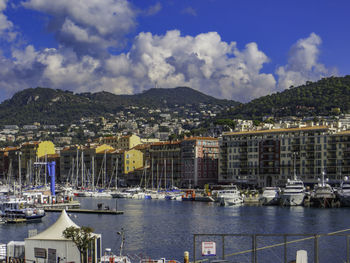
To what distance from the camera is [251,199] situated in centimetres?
10844

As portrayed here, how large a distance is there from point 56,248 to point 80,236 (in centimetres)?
165

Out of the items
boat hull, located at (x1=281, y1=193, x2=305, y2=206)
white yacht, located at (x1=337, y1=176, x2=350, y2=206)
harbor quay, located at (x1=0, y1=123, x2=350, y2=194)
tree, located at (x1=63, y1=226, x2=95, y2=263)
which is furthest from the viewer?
harbor quay, located at (x1=0, y1=123, x2=350, y2=194)

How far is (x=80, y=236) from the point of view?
2920cm

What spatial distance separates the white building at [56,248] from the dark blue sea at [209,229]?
31.6 ft

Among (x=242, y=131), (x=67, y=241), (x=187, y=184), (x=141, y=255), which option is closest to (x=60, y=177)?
(x=187, y=184)

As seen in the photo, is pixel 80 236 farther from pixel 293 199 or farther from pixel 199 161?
pixel 199 161

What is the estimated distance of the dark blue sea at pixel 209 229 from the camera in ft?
152

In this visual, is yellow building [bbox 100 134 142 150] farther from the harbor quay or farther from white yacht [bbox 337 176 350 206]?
white yacht [bbox 337 176 350 206]

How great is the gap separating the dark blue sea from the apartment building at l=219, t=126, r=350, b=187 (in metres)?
27.9

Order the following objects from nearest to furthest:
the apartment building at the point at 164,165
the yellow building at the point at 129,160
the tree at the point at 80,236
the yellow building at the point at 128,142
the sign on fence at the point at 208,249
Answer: the tree at the point at 80,236 < the sign on fence at the point at 208,249 < the apartment building at the point at 164,165 < the yellow building at the point at 129,160 < the yellow building at the point at 128,142

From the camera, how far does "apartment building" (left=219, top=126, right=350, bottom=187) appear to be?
395ft

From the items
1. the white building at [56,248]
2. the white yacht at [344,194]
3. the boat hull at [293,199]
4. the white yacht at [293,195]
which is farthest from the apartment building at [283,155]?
the white building at [56,248]

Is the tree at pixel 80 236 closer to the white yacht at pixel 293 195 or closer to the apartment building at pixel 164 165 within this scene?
the white yacht at pixel 293 195

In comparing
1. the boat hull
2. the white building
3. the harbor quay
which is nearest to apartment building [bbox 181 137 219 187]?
the harbor quay
